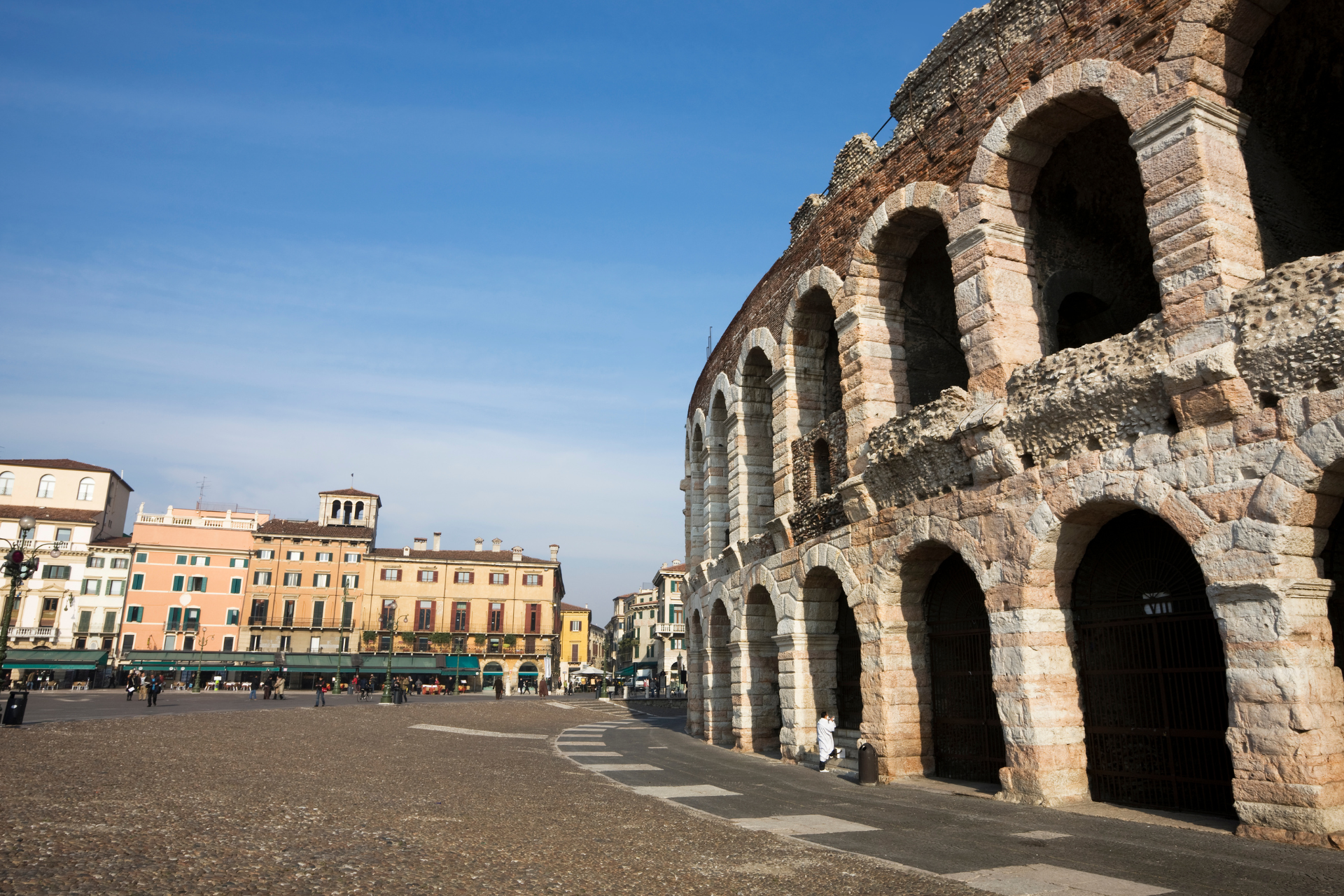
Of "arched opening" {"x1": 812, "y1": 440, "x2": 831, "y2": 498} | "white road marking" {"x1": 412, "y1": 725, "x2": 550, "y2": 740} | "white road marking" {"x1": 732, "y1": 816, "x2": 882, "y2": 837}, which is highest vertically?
"arched opening" {"x1": 812, "y1": 440, "x2": 831, "y2": 498}

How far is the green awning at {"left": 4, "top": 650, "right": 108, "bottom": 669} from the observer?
47.2 meters

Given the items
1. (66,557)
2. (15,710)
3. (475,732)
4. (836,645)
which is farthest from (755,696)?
(66,557)

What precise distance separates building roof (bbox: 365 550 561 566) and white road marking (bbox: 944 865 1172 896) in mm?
59895

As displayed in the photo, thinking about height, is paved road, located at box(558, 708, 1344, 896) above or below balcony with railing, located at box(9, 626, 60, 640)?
below

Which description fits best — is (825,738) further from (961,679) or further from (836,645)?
(961,679)

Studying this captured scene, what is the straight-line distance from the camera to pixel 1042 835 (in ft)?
24.6

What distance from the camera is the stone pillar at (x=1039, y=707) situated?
922cm

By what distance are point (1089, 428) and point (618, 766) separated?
9.14 m

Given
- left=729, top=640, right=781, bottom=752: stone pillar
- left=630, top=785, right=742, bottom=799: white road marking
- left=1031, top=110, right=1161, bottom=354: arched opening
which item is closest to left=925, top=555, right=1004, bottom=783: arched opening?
left=630, top=785, right=742, bottom=799: white road marking

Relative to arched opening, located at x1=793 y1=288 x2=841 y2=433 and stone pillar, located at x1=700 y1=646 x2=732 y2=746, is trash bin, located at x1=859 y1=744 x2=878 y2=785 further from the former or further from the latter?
stone pillar, located at x1=700 y1=646 x2=732 y2=746

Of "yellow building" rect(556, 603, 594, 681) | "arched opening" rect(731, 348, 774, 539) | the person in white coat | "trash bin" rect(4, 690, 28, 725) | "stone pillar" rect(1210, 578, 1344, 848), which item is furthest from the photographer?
"yellow building" rect(556, 603, 594, 681)

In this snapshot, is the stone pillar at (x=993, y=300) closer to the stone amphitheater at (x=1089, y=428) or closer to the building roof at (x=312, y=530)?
the stone amphitheater at (x=1089, y=428)

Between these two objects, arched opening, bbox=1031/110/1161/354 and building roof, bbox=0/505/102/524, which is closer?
arched opening, bbox=1031/110/1161/354

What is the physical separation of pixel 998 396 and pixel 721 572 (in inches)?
401
